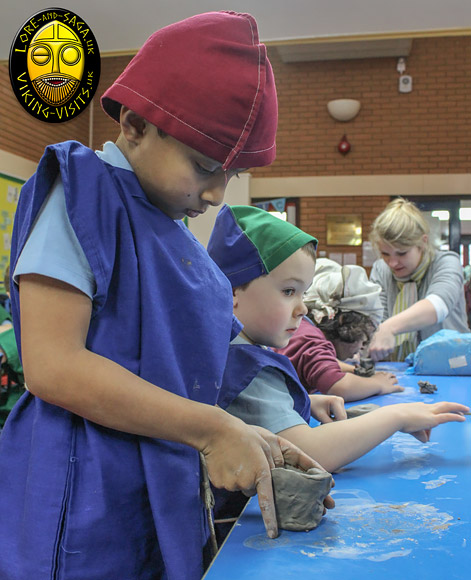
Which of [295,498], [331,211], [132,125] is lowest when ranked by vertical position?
[295,498]

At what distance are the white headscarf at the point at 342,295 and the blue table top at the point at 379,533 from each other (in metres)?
1.18

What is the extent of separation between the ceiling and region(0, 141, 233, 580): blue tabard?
3.84 metres

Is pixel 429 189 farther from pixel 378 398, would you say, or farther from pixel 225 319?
pixel 225 319

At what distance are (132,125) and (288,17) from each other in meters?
4.04

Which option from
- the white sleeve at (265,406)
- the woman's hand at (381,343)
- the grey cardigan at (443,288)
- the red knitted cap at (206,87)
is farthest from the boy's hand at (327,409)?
the grey cardigan at (443,288)

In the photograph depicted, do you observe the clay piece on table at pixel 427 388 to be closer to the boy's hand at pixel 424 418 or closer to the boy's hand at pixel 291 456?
the boy's hand at pixel 424 418

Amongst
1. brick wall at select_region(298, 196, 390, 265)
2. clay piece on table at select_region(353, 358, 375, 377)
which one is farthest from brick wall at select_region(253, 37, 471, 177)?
clay piece on table at select_region(353, 358, 375, 377)

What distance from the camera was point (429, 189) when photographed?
8.60 m

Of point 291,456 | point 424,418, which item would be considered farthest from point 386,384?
point 291,456

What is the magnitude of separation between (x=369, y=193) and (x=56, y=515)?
28.2ft

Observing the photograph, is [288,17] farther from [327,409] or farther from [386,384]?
[327,409]

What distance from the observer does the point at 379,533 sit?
0.81m

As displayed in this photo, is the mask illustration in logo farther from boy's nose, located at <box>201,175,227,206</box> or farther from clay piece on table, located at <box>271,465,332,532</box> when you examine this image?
clay piece on table, located at <box>271,465,332,532</box>

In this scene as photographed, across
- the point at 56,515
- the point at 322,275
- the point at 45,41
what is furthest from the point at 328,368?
the point at 45,41
